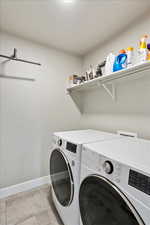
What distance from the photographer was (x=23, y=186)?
1.69 metres

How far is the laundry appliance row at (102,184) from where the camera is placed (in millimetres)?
525

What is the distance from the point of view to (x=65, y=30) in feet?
4.94

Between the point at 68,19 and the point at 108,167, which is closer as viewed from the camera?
the point at 108,167

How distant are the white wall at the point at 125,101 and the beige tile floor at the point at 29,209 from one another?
121 centimetres

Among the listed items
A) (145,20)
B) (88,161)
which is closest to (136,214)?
(88,161)

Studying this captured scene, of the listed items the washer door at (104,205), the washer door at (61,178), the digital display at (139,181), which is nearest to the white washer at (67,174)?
the washer door at (61,178)

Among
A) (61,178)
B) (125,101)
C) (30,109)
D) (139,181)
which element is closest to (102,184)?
(139,181)

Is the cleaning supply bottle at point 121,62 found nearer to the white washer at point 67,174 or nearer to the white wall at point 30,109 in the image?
the white washer at point 67,174

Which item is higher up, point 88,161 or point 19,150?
point 88,161

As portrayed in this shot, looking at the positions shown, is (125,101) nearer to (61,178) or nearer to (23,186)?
(61,178)

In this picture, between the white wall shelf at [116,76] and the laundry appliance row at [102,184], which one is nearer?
the laundry appliance row at [102,184]

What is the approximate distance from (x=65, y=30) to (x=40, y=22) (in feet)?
1.02

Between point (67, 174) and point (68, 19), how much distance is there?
1645mm

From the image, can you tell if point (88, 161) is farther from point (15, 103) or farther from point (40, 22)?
point (40, 22)
